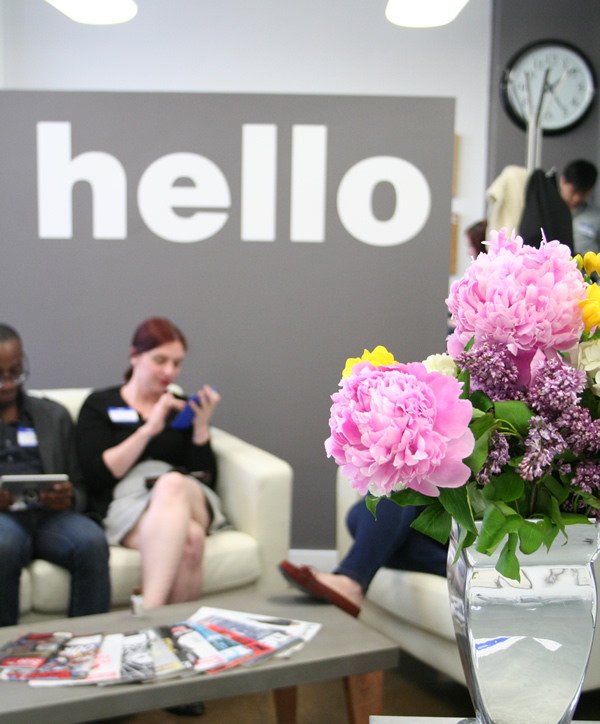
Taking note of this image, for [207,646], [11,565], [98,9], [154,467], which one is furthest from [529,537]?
[98,9]

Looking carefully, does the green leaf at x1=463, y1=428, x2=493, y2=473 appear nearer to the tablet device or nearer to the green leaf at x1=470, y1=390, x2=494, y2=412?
the green leaf at x1=470, y1=390, x2=494, y2=412

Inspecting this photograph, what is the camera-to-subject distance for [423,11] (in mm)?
2400

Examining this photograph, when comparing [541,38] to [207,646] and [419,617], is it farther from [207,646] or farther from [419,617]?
[207,646]

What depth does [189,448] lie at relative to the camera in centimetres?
275

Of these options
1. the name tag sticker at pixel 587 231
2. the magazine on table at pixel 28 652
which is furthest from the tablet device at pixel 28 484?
the name tag sticker at pixel 587 231

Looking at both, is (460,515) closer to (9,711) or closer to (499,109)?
(9,711)

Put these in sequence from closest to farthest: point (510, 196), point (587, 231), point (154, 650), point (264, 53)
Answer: point (154, 650) → point (510, 196) → point (587, 231) → point (264, 53)

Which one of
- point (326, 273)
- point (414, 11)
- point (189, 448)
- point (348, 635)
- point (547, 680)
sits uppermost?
point (414, 11)

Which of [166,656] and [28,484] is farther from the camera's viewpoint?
[28,484]

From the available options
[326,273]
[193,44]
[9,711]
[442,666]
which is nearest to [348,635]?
[442,666]

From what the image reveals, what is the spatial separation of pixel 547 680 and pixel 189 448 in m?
2.14

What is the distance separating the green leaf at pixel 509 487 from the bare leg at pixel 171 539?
175 centimetres

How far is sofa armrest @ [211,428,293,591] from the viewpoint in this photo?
8.26 ft

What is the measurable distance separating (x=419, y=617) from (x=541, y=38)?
4.15m
